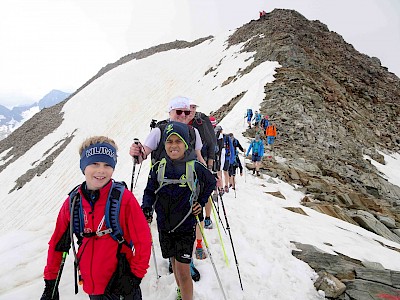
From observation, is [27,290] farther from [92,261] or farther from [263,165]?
[263,165]

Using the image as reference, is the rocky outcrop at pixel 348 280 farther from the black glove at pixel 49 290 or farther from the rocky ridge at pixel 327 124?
the black glove at pixel 49 290

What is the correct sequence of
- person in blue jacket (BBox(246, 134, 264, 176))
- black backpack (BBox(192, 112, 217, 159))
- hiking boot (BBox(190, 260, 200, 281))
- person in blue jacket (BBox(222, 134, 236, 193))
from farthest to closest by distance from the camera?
person in blue jacket (BBox(246, 134, 264, 176)) < person in blue jacket (BBox(222, 134, 236, 193)) < black backpack (BBox(192, 112, 217, 159)) < hiking boot (BBox(190, 260, 200, 281))

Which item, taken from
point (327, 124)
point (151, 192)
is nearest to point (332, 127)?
point (327, 124)

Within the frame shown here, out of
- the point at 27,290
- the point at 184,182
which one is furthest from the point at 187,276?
the point at 27,290

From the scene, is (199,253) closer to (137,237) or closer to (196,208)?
(196,208)

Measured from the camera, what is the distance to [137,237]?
2709mm

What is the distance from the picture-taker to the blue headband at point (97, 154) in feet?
8.87

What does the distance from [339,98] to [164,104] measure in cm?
2151

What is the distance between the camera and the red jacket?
106 inches

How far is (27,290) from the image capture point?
13.2ft

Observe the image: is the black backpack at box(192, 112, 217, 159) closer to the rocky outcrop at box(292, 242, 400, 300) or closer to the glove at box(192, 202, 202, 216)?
the glove at box(192, 202, 202, 216)

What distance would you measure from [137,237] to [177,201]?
0.94 metres

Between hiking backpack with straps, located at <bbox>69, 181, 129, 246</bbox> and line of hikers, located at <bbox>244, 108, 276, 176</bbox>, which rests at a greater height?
line of hikers, located at <bbox>244, 108, 276, 176</bbox>

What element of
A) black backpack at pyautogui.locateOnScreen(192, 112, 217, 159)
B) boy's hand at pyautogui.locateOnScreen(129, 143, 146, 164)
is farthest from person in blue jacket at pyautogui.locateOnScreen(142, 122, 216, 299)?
black backpack at pyautogui.locateOnScreen(192, 112, 217, 159)
